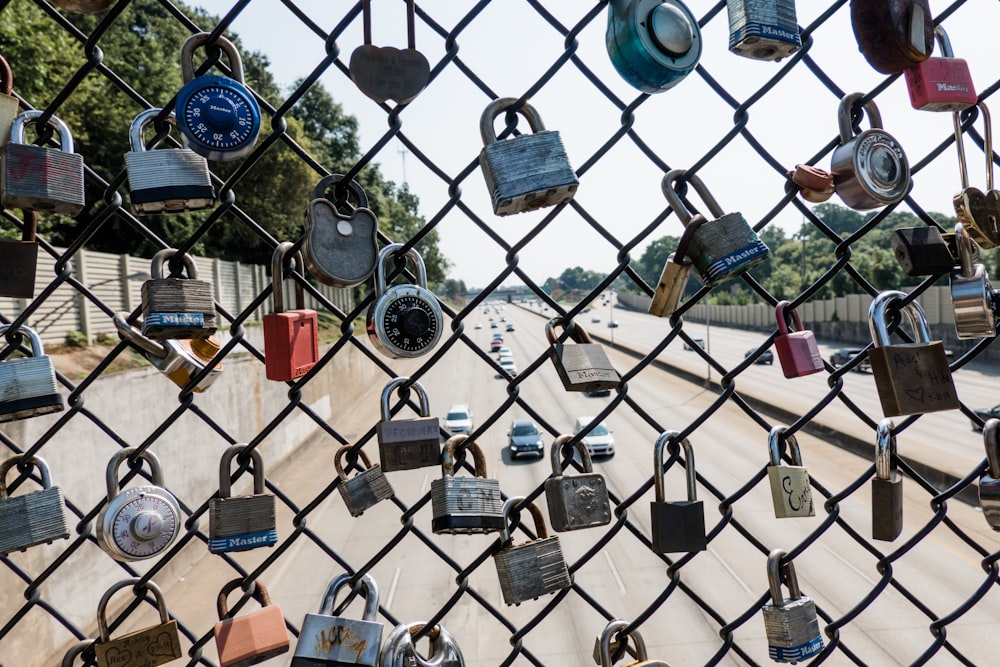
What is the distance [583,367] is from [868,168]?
1.78 feet

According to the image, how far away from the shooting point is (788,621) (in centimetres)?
114

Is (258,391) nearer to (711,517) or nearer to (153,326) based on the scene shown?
(711,517)

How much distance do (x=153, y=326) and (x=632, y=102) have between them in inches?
31.9

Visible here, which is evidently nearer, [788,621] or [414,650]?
[414,650]

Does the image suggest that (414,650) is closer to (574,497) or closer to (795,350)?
(574,497)

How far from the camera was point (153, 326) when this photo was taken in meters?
0.98

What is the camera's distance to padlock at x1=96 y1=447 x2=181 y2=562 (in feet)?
3.43

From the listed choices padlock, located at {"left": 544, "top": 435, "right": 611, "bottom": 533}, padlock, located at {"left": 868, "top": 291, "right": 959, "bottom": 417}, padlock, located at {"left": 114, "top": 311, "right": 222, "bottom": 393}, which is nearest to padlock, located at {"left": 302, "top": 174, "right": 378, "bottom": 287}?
padlock, located at {"left": 114, "top": 311, "right": 222, "bottom": 393}

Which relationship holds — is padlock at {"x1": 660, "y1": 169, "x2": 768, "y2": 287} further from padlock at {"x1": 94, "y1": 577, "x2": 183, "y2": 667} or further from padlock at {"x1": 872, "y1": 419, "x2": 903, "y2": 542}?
padlock at {"x1": 94, "y1": 577, "x2": 183, "y2": 667}

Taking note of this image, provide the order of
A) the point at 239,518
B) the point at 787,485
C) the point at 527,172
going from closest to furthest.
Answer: the point at 527,172
the point at 239,518
the point at 787,485

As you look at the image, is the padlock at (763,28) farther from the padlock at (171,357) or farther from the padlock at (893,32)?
the padlock at (171,357)

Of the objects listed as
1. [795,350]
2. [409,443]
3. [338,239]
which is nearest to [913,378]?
[795,350]

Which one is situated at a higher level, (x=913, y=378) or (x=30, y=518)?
(x=913, y=378)

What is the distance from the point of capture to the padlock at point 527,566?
1.04m
